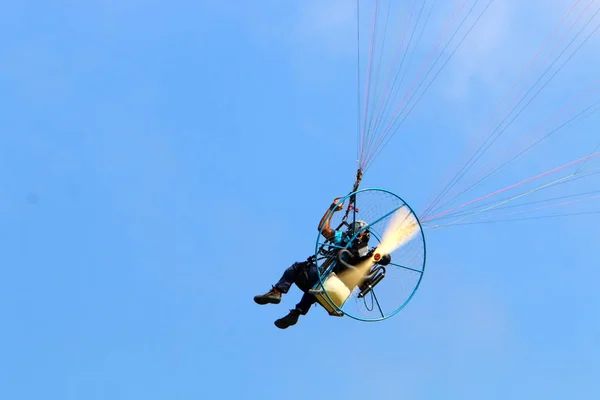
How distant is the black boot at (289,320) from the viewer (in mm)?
15641

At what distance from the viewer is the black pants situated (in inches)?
608

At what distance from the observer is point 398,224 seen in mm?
15086

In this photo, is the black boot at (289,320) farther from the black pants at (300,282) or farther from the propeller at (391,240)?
the propeller at (391,240)

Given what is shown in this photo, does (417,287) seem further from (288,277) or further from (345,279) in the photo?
(288,277)

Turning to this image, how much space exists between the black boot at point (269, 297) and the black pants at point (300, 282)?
8cm

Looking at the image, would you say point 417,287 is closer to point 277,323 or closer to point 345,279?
point 345,279

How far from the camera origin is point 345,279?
49.5ft

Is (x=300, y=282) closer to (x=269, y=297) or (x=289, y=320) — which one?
(x=269, y=297)

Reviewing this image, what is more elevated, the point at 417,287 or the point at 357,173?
the point at 357,173

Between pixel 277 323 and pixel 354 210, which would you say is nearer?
pixel 354 210

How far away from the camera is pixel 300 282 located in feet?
51.0

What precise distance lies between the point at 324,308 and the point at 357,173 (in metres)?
2.22

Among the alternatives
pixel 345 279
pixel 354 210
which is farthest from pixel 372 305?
pixel 354 210

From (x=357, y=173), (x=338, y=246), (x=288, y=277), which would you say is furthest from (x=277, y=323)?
(x=357, y=173)
